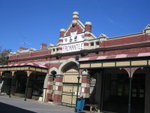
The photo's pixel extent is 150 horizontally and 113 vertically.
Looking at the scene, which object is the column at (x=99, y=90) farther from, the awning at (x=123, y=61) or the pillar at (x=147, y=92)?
the pillar at (x=147, y=92)

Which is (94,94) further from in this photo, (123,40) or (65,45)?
(65,45)

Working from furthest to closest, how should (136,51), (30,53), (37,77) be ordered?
1. (30,53)
2. (37,77)
3. (136,51)

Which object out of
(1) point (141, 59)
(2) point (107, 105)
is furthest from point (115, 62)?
(2) point (107, 105)

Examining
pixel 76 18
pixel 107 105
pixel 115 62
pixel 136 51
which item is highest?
pixel 76 18

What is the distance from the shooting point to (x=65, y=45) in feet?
84.4

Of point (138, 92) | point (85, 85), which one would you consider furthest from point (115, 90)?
point (85, 85)

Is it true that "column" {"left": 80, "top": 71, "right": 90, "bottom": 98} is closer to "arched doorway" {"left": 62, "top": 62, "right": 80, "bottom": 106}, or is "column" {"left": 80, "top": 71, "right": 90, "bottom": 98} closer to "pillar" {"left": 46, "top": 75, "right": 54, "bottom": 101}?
"arched doorway" {"left": 62, "top": 62, "right": 80, "bottom": 106}

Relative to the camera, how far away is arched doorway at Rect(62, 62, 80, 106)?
79.0ft

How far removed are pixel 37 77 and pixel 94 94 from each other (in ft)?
37.5

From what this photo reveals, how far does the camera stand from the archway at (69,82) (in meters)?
24.1

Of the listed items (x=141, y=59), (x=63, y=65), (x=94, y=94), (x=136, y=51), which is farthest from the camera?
(x=63, y=65)

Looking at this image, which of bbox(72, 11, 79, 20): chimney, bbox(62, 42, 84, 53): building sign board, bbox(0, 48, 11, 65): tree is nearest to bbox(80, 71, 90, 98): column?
bbox(62, 42, 84, 53): building sign board

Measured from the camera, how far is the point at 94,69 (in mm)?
20328

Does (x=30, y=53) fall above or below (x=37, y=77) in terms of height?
above
